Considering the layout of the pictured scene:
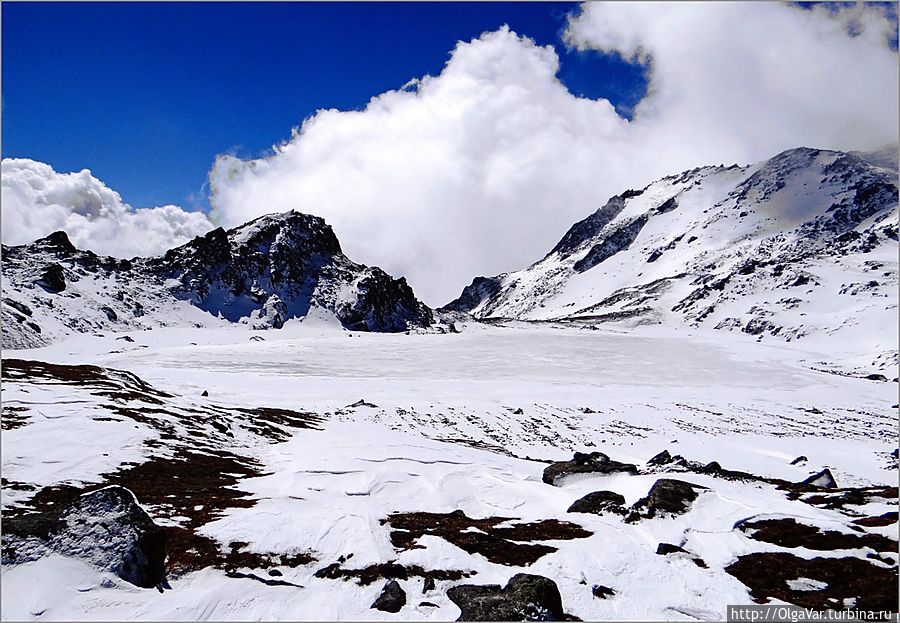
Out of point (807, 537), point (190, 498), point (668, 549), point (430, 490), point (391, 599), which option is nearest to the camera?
point (391, 599)

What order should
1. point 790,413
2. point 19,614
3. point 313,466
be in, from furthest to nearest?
1. point 790,413
2. point 313,466
3. point 19,614

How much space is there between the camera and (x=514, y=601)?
1188 centimetres

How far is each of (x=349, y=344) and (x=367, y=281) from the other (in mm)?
60854

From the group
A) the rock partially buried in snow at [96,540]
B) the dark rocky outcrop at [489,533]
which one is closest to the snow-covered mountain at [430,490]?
the rock partially buried in snow at [96,540]

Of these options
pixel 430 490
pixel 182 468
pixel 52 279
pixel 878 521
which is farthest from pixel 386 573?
pixel 52 279

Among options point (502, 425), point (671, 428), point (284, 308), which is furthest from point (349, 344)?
point (671, 428)

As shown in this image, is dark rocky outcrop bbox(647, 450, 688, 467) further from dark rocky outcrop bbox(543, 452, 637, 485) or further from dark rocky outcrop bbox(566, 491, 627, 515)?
dark rocky outcrop bbox(566, 491, 627, 515)

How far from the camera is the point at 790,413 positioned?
5525 centimetres

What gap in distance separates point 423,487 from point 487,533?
7.28 m

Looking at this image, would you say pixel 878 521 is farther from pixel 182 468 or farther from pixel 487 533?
pixel 182 468

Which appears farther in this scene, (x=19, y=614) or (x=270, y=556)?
(x=270, y=556)

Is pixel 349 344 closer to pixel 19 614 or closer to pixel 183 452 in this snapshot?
pixel 183 452

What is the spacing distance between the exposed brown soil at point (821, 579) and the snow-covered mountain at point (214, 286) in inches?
4256

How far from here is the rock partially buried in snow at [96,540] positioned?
1144cm
